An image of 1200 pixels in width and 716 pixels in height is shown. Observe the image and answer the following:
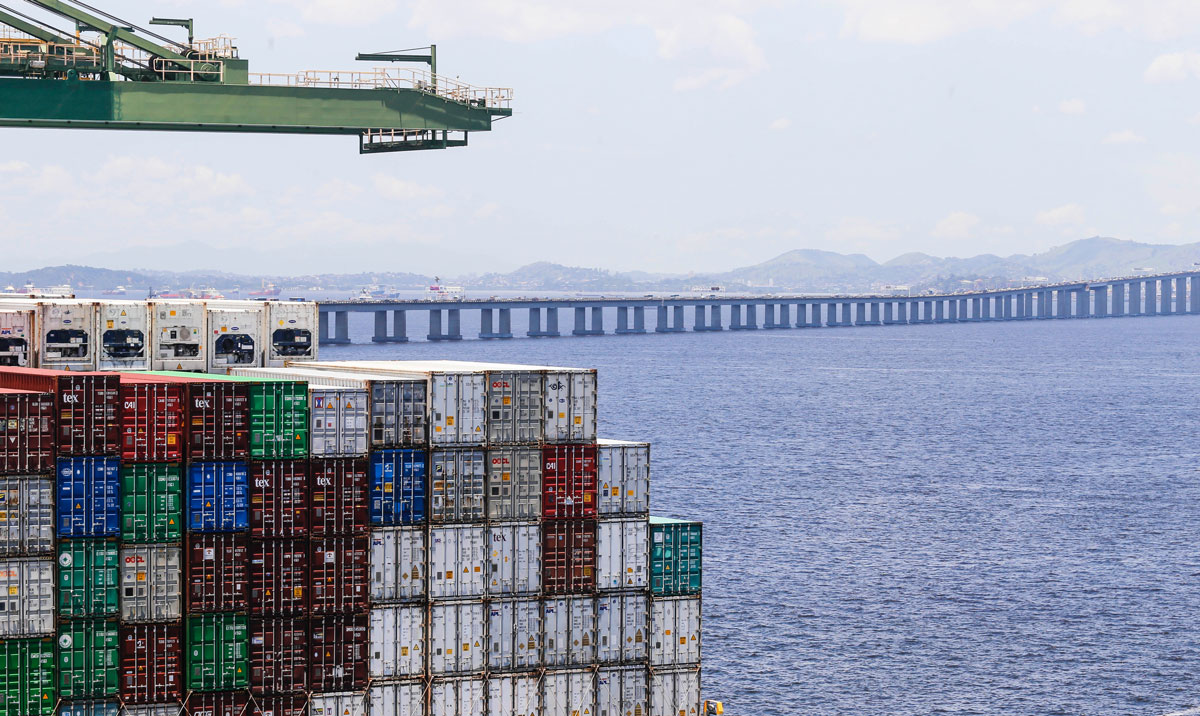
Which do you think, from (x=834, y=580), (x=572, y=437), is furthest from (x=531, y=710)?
(x=834, y=580)

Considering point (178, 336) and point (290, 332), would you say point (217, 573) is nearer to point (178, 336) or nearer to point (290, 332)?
point (178, 336)

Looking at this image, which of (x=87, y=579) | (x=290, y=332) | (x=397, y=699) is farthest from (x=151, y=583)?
(x=290, y=332)

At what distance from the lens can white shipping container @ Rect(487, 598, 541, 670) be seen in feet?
125

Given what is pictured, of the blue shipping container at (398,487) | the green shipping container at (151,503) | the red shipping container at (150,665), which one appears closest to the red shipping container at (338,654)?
the blue shipping container at (398,487)

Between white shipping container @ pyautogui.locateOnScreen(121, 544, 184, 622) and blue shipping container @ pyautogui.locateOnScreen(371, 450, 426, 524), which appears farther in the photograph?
blue shipping container @ pyautogui.locateOnScreen(371, 450, 426, 524)

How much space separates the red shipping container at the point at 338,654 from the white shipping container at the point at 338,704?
0.18 metres

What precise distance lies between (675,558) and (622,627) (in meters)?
3.10

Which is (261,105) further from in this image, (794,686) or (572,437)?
(794,686)

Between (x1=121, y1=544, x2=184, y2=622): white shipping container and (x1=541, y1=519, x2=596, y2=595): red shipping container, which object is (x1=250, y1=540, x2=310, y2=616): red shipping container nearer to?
(x1=121, y1=544, x2=184, y2=622): white shipping container

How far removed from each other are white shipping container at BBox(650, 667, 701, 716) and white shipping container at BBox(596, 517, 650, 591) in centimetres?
277

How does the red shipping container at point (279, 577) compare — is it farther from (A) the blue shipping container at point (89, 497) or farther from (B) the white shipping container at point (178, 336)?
(B) the white shipping container at point (178, 336)

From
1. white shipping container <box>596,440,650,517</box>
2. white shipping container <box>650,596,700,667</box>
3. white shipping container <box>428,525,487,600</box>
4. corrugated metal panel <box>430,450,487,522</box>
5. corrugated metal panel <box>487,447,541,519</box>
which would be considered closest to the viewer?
white shipping container <box>428,525,487,600</box>

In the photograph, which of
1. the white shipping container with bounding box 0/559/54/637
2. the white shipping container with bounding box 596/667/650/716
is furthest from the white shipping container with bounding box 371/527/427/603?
the white shipping container with bounding box 0/559/54/637

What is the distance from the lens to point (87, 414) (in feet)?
116
